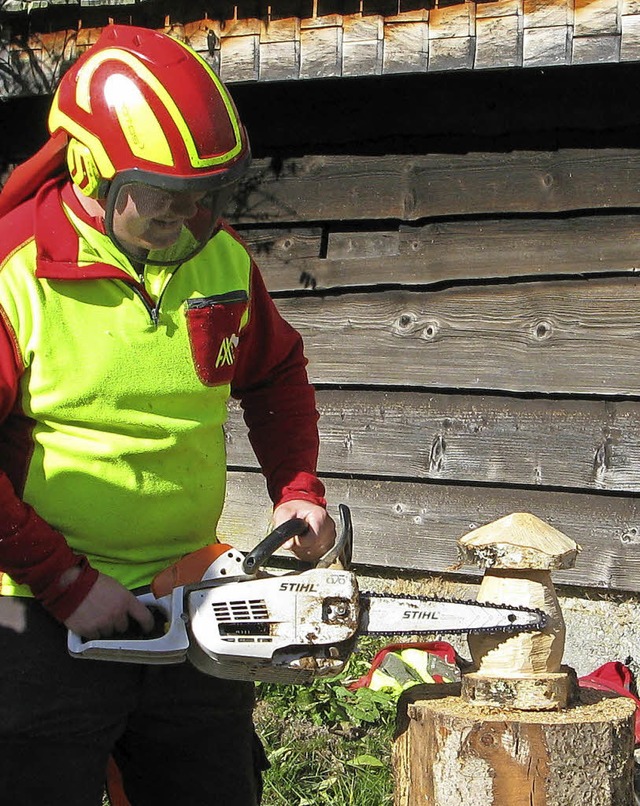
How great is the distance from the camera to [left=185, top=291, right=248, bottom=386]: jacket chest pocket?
2.40 m

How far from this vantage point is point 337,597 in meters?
2.33

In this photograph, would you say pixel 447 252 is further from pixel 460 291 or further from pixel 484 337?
pixel 484 337

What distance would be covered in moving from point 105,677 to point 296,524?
0.52 meters

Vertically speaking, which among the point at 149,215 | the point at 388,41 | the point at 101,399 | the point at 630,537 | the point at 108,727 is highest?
the point at 388,41

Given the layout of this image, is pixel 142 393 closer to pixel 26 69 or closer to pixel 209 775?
pixel 209 775

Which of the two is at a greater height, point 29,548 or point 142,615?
point 29,548

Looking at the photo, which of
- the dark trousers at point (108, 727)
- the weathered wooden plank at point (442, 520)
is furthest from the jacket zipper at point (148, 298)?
the weathered wooden plank at point (442, 520)

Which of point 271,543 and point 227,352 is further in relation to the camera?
point 227,352

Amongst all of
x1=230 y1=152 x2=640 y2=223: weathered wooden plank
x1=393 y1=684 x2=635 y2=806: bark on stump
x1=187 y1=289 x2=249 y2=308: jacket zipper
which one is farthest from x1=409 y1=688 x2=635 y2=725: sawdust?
x1=230 y1=152 x2=640 y2=223: weathered wooden plank

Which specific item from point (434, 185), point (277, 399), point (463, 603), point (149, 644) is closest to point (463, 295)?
point (434, 185)

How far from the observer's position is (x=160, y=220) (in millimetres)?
2260

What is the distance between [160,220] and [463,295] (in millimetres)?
2675

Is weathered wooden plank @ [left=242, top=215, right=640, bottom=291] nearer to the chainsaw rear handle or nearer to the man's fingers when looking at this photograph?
the chainsaw rear handle

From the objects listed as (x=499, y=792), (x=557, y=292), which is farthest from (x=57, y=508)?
(x=557, y=292)
